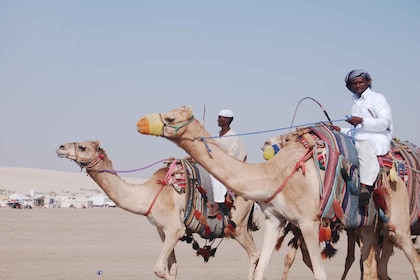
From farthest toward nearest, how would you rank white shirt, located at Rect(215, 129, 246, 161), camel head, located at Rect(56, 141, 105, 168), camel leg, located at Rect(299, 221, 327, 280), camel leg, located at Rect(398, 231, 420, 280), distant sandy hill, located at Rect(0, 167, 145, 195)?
1. distant sandy hill, located at Rect(0, 167, 145, 195)
2. white shirt, located at Rect(215, 129, 246, 161)
3. camel head, located at Rect(56, 141, 105, 168)
4. camel leg, located at Rect(398, 231, 420, 280)
5. camel leg, located at Rect(299, 221, 327, 280)

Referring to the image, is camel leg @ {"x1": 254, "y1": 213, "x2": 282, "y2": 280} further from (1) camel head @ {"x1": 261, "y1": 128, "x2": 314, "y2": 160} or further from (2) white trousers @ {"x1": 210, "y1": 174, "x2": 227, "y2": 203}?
(2) white trousers @ {"x1": 210, "y1": 174, "x2": 227, "y2": 203}

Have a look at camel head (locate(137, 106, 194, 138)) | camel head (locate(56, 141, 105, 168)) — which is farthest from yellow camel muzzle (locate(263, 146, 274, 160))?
camel head (locate(56, 141, 105, 168))

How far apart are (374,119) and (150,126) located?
289cm

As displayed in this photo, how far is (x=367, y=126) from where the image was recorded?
371 inches

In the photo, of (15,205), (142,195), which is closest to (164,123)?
(142,195)

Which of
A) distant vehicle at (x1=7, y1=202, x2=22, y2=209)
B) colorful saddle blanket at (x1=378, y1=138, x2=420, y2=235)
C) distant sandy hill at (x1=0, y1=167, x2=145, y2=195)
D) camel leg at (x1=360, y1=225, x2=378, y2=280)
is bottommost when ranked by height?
distant sandy hill at (x1=0, y1=167, x2=145, y2=195)

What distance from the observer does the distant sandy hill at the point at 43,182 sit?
76250 mm

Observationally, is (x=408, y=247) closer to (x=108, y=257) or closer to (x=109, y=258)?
(x=109, y=258)

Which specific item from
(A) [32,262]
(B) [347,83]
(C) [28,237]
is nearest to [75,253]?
(A) [32,262]

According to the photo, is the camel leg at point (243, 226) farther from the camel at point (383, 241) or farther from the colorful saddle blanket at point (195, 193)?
the camel at point (383, 241)

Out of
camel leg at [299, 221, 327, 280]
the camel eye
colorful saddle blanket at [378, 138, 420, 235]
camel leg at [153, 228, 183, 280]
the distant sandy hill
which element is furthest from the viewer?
the distant sandy hill

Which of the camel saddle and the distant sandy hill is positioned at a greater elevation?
the camel saddle

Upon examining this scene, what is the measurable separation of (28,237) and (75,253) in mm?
5047

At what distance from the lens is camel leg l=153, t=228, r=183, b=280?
1091 cm
